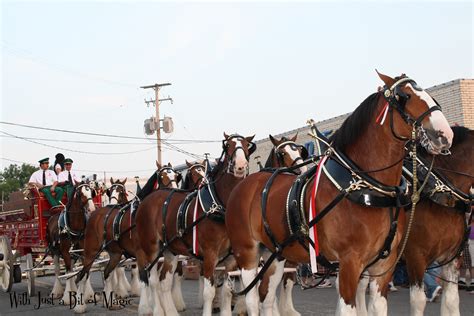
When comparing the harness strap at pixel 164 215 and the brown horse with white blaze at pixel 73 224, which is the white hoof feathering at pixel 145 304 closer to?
the harness strap at pixel 164 215

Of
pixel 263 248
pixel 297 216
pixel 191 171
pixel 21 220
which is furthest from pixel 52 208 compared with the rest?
pixel 297 216

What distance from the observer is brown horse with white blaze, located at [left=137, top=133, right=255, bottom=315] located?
8344 millimetres

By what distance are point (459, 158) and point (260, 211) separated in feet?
7.84

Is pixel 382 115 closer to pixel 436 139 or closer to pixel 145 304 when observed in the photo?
pixel 436 139

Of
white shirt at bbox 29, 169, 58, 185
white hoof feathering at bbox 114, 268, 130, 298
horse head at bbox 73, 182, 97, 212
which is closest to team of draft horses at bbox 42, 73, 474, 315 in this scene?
horse head at bbox 73, 182, 97, 212

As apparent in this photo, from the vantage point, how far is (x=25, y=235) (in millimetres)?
15352

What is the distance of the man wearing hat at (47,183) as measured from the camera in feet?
46.5

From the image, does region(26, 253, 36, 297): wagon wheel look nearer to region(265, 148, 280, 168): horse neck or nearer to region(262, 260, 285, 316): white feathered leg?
region(265, 148, 280, 168): horse neck

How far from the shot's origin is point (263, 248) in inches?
291

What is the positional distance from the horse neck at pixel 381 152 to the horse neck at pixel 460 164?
168 centimetres

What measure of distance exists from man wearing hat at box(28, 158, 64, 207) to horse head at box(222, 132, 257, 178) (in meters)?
6.68

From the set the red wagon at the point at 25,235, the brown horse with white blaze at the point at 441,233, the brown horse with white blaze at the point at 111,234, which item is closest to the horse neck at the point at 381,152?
the brown horse with white blaze at the point at 441,233

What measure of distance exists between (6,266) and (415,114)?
1295 centimetres

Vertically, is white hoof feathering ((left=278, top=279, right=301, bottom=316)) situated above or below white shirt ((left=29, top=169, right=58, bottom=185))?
below
